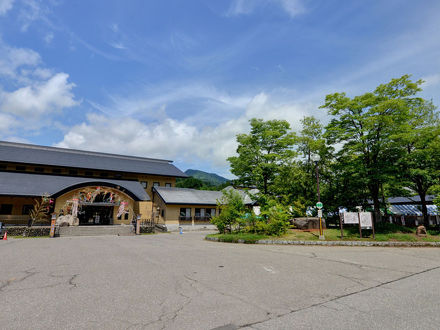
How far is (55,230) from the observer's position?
24.0m

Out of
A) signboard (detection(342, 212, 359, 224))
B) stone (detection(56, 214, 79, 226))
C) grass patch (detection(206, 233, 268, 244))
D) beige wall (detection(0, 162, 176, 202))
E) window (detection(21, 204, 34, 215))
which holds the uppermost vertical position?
beige wall (detection(0, 162, 176, 202))

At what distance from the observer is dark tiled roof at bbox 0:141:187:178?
112 ft

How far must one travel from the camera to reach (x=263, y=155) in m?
25.4

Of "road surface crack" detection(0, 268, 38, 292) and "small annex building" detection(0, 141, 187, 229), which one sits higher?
"small annex building" detection(0, 141, 187, 229)

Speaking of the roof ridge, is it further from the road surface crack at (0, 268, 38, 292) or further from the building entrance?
the road surface crack at (0, 268, 38, 292)

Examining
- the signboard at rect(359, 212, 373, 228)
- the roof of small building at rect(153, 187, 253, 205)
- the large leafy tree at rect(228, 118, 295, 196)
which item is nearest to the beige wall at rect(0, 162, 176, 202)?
the roof of small building at rect(153, 187, 253, 205)

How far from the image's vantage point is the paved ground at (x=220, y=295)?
432 centimetres

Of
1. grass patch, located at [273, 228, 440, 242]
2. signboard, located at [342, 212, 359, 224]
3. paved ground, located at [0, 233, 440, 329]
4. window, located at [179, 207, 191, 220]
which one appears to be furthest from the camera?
window, located at [179, 207, 191, 220]

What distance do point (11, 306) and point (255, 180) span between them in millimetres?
22060

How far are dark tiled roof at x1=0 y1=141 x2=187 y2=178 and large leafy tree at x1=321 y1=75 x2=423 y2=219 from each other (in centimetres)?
2853

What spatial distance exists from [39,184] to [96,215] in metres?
8.04

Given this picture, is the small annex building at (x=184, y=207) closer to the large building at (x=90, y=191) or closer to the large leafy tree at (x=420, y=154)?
the large building at (x=90, y=191)

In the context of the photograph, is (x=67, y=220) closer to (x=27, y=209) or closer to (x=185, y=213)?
(x=27, y=209)

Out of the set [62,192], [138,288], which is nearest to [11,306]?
[138,288]
